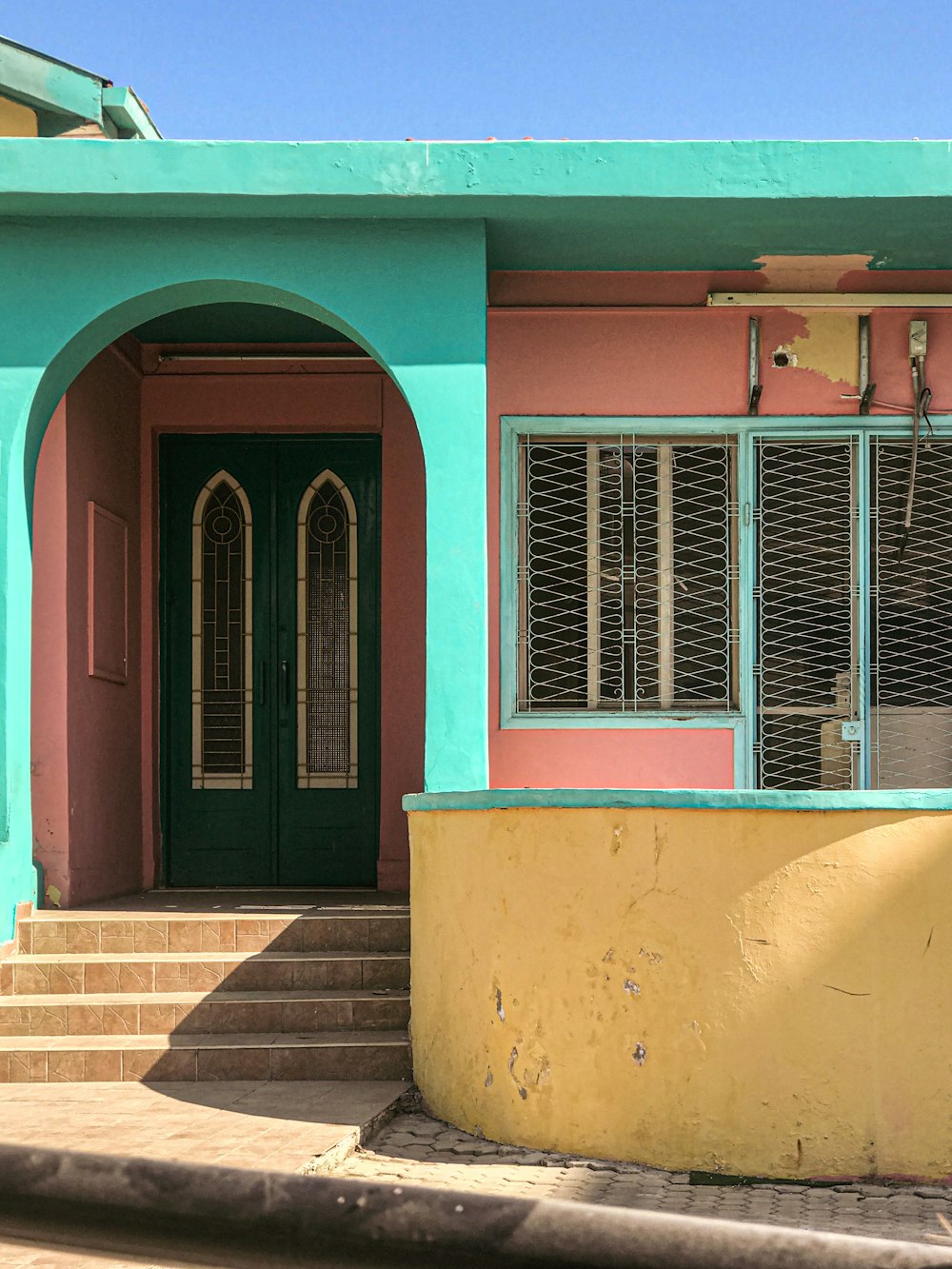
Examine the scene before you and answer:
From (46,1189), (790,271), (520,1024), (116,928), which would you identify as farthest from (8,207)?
(46,1189)

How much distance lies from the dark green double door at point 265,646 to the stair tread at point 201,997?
2071 millimetres

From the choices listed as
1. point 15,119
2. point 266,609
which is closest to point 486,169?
point 266,609

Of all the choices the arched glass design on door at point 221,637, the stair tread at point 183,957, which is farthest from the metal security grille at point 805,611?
the arched glass design on door at point 221,637

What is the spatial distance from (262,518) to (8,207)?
8.24 feet

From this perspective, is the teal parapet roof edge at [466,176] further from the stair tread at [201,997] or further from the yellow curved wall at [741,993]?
the stair tread at [201,997]

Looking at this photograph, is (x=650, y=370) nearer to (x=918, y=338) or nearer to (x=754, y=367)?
(x=754, y=367)

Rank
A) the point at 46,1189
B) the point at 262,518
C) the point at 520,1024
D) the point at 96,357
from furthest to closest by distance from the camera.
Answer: the point at 262,518
the point at 96,357
the point at 520,1024
the point at 46,1189

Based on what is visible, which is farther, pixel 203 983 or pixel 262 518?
pixel 262 518

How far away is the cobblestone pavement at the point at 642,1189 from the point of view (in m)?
4.04

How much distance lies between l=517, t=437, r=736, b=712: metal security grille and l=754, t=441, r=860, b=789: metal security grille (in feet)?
0.58

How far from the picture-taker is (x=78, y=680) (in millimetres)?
7102

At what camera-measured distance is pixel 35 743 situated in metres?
6.90

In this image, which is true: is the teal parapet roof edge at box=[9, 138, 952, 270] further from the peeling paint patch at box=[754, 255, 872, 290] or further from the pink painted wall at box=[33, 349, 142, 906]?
the pink painted wall at box=[33, 349, 142, 906]

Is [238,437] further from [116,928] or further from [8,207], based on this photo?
[116,928]
